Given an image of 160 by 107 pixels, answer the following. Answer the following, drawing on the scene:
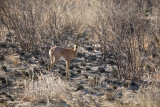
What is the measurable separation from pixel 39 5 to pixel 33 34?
1201 millimetres

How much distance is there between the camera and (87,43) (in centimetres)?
1372

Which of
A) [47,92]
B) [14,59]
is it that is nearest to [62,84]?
[47,92]

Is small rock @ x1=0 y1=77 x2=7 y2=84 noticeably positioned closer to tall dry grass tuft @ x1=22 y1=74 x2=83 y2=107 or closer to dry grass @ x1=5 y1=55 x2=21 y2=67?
dry grass @ x1=5 y1=55 x2=21 y2=67

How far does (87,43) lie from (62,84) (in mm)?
6279

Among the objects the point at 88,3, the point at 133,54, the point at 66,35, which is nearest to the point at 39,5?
the point at 66,35

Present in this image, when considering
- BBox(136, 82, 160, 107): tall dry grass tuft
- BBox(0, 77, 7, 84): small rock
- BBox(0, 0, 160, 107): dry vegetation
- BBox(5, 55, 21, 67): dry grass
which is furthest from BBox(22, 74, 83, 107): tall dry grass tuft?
BBox(5, 55, 21, 67): dry grass

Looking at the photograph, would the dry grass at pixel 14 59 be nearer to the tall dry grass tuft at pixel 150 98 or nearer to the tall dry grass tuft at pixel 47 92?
the tall dry grass tuft at pixel 47 92

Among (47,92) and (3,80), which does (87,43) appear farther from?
(47,92)

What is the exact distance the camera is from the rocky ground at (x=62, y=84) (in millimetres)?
7430

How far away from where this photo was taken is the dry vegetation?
7.48m

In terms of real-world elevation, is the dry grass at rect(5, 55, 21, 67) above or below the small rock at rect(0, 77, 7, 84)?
above

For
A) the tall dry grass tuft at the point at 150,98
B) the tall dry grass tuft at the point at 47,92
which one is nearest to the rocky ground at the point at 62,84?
the tall dry grass tuft at the point at 47,92

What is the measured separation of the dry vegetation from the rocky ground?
25mm

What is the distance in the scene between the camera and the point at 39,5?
12031 millimetres
